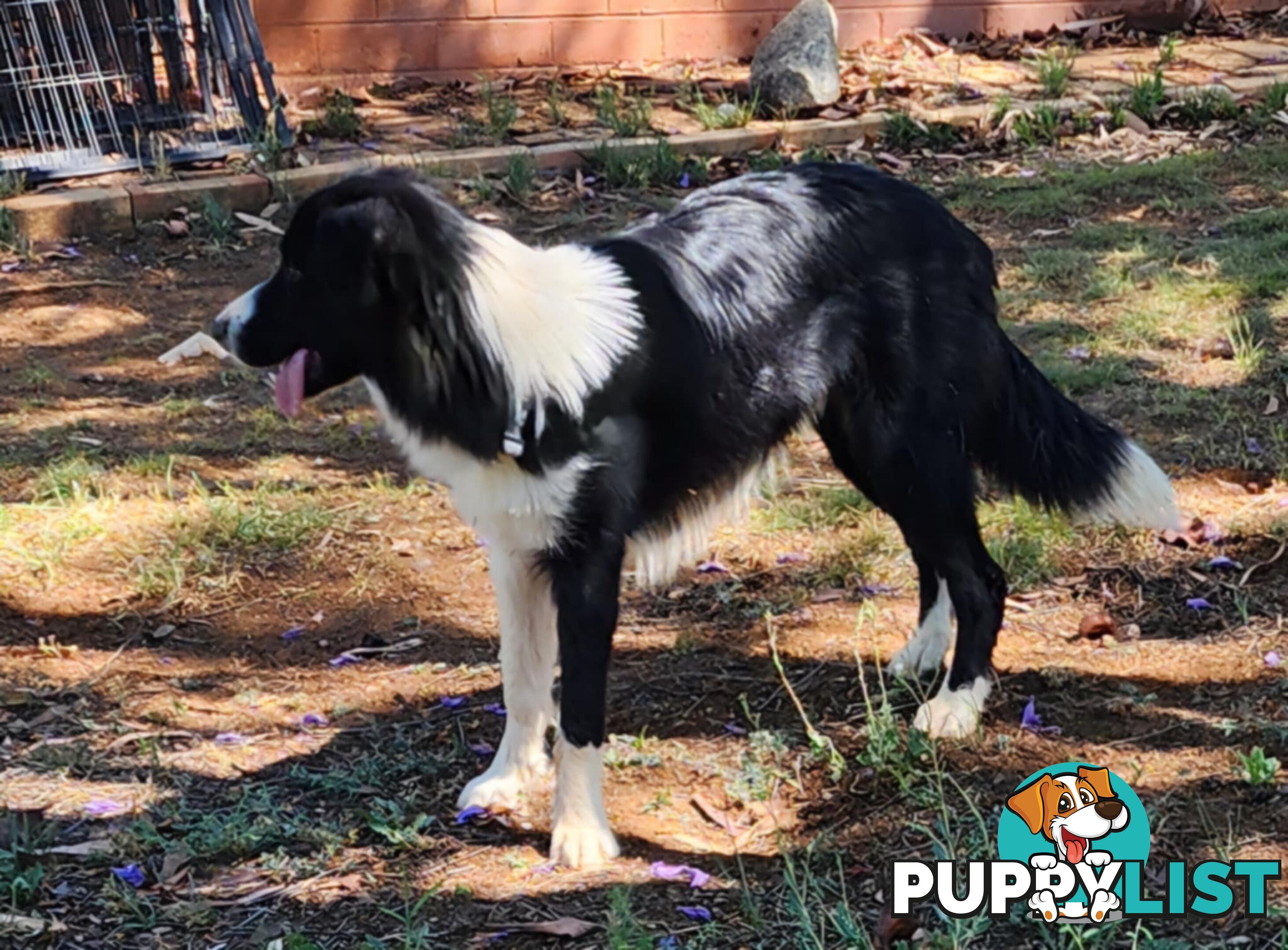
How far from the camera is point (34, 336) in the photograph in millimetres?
6922

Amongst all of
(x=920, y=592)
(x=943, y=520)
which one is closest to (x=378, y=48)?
(x=920, y=592)

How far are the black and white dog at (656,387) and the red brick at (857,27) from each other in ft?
23.7

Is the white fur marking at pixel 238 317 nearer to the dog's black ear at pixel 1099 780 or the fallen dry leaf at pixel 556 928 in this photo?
the fallen dry leaf at pixel 556 928

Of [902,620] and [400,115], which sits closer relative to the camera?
[902,620]

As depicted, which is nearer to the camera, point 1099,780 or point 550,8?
point 1099,780

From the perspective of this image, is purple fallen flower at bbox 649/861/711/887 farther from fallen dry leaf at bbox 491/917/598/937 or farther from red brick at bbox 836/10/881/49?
red brick at bbox 836/10/881/49

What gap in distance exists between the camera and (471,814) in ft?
12.1

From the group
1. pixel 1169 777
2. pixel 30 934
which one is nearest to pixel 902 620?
pixel 1169 777

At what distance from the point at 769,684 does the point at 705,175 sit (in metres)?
4.91

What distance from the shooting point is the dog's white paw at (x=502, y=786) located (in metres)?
3.72

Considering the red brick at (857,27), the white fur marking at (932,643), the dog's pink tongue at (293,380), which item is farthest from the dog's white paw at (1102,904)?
the red brick at (857,27)

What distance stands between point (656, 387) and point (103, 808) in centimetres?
165

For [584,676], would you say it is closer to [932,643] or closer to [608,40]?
[932,643]

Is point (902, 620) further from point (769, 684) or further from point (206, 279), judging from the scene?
point (206, 279)
